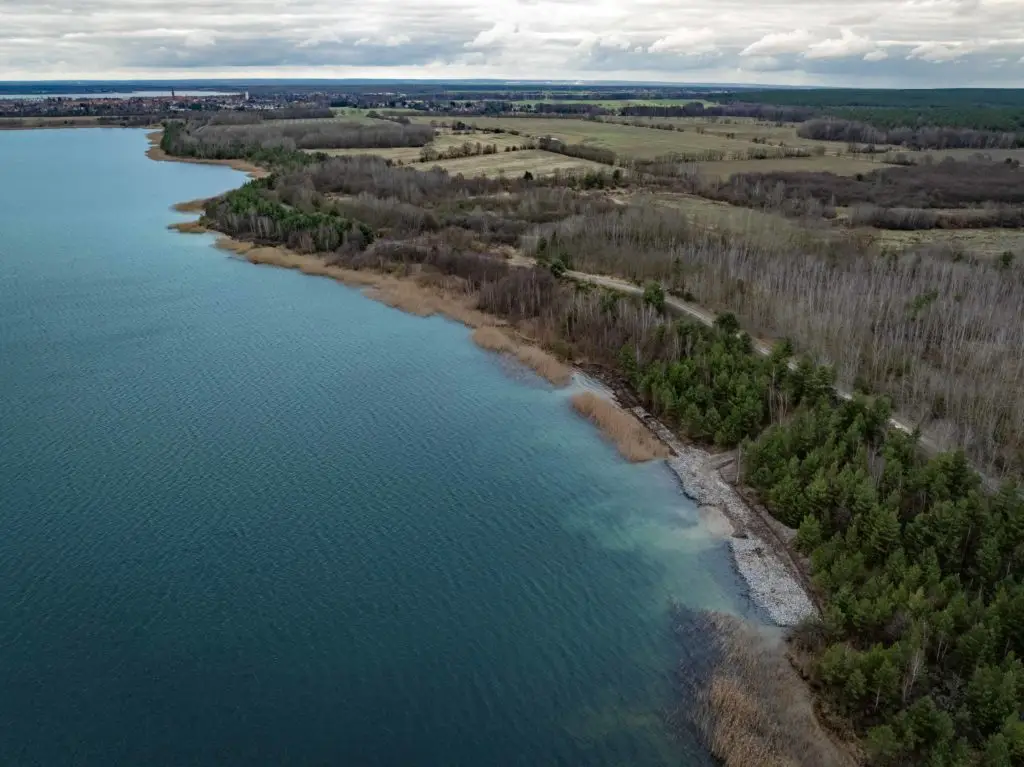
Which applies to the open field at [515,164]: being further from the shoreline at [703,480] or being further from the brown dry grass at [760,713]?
the brown dry grass at [760,713]

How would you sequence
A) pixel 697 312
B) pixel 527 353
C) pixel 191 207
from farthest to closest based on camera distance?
pixel 191 207
pixel 697 312
pixel 527 353

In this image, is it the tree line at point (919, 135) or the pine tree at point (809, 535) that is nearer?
the pine tree at point (809, 535)

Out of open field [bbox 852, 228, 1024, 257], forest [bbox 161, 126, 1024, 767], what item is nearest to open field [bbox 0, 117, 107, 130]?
forest [bbox 161, 126, 1024, 767]

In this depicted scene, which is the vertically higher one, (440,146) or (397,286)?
(440,146)

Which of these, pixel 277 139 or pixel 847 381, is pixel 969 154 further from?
pixel 277 139

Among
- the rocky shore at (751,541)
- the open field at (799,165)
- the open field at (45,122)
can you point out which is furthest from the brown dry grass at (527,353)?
the open field at (45,122)

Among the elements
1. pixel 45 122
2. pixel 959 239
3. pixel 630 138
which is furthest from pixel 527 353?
pixel 45 122
